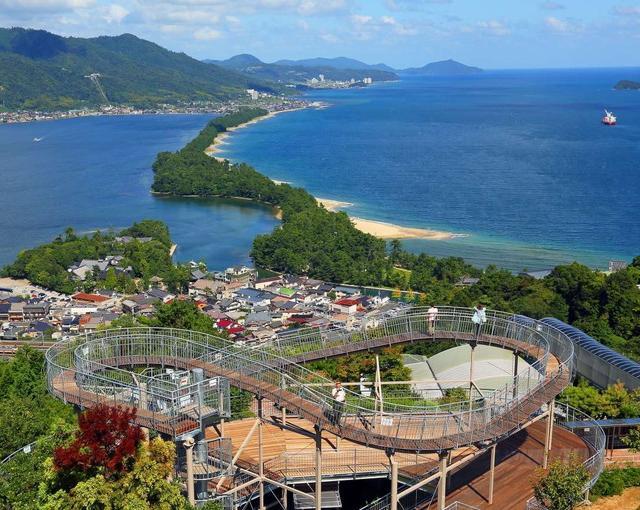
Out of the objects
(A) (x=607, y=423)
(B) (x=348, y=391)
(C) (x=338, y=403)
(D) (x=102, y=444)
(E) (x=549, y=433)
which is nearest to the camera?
(D) (x=102, y=444)

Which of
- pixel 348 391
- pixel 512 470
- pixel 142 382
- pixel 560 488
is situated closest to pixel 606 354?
pixel 512 470

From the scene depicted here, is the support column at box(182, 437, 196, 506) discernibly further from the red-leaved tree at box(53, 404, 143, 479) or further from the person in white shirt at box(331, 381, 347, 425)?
the person in white shirt at box(331, 381, 347, 425)

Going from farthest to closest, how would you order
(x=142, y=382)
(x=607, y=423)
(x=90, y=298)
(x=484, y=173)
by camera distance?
(x=484, y=173) < (x=90, y=298) < (x=607, y=423) < (x=142, y=382)

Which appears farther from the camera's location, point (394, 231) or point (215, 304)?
point (394, 231)

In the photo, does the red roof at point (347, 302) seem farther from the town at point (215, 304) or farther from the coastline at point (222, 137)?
the coastline at point (222, 137)

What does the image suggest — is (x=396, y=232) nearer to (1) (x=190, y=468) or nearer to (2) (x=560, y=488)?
(2) (x=560, y=488)

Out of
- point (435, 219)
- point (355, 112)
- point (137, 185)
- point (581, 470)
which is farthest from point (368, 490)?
point (355, 112)

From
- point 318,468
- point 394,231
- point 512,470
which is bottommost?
point 394,231

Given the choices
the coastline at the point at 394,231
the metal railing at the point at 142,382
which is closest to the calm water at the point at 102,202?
the coastline at the point at 394,231
